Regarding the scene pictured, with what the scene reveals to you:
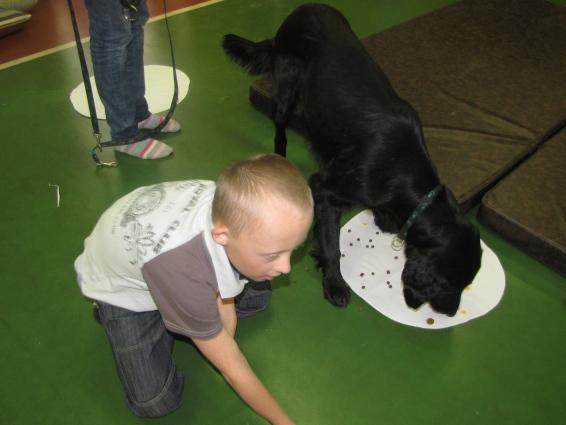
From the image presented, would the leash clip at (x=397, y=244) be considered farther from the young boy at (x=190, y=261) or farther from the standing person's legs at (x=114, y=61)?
the standing person's legs at (x=114, y=61)

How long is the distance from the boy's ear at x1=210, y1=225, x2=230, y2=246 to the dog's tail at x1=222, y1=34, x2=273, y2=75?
1.53 m

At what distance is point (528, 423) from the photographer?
1.56 metres

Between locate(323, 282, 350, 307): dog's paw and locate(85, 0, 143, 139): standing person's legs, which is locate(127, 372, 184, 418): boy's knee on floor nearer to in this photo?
locate(323, 282, 350, 307): dog's paw

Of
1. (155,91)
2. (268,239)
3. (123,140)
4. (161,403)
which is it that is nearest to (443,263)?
(268,239)

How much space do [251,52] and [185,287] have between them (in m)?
1.63

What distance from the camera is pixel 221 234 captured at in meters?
1.10

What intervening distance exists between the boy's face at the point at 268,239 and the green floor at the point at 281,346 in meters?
0.64

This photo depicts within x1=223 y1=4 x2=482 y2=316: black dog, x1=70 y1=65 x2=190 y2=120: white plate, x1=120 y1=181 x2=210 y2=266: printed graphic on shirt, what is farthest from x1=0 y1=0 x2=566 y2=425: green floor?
x1=120 y1=181 x2=210 y2=266: printed graphic on shirt

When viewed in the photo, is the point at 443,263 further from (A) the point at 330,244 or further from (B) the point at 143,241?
(B) the point at 143,241

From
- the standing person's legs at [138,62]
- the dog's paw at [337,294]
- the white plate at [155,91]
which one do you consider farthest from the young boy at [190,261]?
the white plate at [155,91]

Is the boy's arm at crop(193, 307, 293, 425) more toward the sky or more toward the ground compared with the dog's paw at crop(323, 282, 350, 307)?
more toward the sky

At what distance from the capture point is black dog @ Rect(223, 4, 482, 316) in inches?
62.0

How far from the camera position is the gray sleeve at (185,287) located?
3.79 ft

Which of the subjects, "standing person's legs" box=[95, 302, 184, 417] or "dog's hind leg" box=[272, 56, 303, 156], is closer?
"standing person's legs" box=[95, 302, 184, 417]
